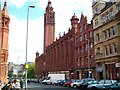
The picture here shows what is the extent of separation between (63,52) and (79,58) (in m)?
20.1

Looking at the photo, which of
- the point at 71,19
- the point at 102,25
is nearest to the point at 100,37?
the point at 102,25

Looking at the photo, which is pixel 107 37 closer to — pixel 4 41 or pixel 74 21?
pixel 4 41

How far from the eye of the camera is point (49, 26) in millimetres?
120750

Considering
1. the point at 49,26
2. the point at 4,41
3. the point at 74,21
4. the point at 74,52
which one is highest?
the point at 49,26

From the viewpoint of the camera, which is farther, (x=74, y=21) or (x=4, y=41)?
(x=74, y=21)

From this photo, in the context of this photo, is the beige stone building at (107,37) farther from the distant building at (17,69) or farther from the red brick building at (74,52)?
the distant building at (17,69)

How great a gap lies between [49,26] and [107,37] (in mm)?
73821

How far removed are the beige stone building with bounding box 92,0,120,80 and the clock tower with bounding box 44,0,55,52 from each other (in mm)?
62318

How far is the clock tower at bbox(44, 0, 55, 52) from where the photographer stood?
386ft

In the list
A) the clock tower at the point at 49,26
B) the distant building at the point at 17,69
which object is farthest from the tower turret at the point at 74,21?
the clock tower at the point at 49,26

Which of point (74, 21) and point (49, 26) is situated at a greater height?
point (49, 26)

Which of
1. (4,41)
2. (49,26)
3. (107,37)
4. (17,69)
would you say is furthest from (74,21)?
(49,26)

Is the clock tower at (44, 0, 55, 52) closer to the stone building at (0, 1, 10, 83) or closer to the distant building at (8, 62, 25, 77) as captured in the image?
the distant building at (8, 62, 25, 77)

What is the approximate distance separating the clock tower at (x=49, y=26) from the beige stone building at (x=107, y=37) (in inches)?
2453
